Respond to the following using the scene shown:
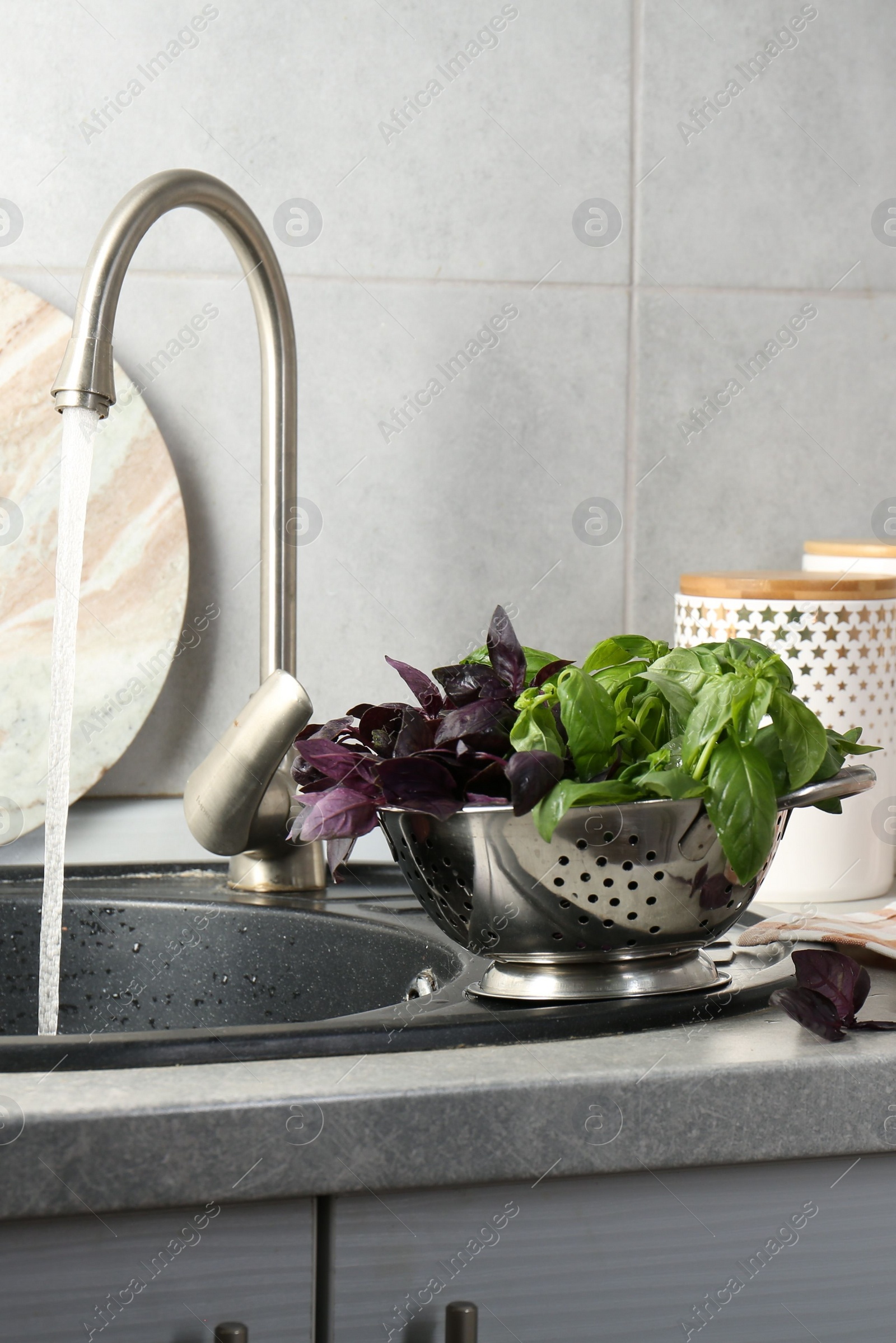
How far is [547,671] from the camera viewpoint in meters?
0.62

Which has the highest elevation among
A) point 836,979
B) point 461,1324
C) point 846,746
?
point 846,746

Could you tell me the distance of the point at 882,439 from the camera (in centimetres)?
111

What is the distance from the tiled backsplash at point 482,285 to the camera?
99 cm

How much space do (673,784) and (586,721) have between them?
0.15ft

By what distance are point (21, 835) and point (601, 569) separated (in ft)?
1.71

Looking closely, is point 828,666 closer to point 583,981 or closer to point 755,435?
point 755,435

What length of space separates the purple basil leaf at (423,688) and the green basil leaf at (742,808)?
5.7 inches

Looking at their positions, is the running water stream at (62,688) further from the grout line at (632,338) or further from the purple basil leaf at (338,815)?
the grout line at (632,338)

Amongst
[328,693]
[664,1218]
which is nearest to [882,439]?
[328,693]

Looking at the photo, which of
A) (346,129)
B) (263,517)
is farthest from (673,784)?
(346,129)

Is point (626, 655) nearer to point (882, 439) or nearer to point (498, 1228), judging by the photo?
point (498, 1228)

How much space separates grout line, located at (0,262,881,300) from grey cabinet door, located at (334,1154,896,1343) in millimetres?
753

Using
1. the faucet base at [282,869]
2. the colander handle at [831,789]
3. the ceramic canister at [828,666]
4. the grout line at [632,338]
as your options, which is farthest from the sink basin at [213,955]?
the grout line at [632,338]

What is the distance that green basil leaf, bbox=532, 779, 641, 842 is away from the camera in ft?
1.73
